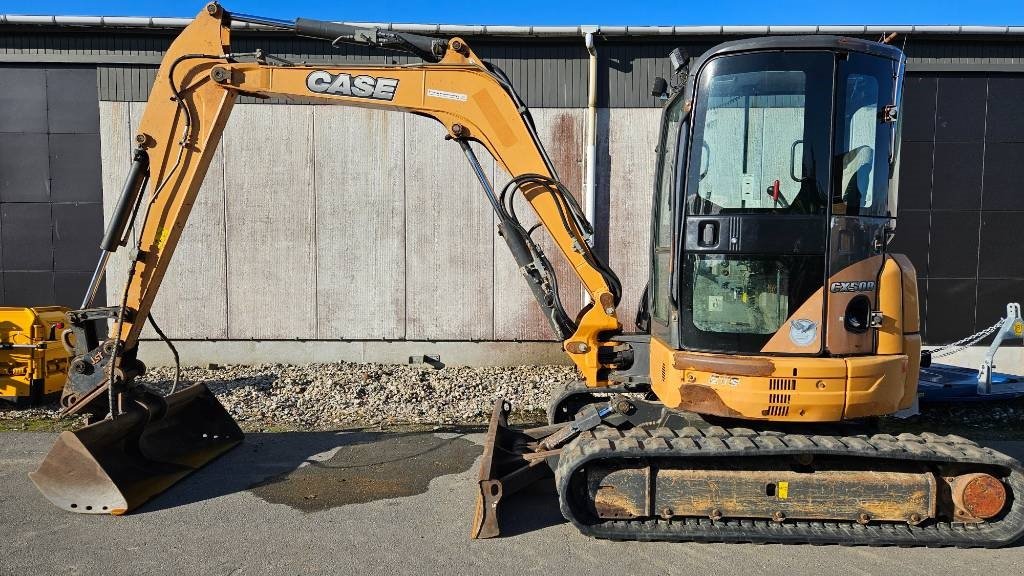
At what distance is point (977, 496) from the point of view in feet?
13.5

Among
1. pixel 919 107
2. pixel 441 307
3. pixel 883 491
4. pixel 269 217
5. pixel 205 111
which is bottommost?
pixel 883 491

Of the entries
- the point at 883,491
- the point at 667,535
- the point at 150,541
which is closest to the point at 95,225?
the point at 150,541

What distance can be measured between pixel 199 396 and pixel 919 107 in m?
10.2

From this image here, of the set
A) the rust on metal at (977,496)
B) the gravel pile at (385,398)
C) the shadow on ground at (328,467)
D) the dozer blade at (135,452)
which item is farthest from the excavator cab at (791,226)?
the dozer blade at (135,452)

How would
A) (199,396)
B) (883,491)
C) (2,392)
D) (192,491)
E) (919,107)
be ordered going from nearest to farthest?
1. (883,491)
2. (192,491)
3. (199,396)
4. (2,392)
5. (919,107)

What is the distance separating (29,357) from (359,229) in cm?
430

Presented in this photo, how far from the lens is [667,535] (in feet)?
13.7

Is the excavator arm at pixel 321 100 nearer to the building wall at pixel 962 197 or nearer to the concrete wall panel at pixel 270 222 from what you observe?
the concrete wall panel at pixel 270 222

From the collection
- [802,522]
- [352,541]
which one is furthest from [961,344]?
[352,541]

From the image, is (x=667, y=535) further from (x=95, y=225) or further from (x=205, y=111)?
(x=95, y=225)

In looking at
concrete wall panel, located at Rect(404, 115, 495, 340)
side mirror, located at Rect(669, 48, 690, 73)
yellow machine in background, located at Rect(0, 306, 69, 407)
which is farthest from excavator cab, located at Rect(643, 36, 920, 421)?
yellow machine in background, located at Rect(0, 306, 69, 407)

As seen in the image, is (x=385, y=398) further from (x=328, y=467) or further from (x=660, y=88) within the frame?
(x=660, y=88)

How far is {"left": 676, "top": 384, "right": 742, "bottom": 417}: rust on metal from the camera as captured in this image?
166 inches

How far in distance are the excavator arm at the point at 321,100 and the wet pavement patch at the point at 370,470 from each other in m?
1.51
